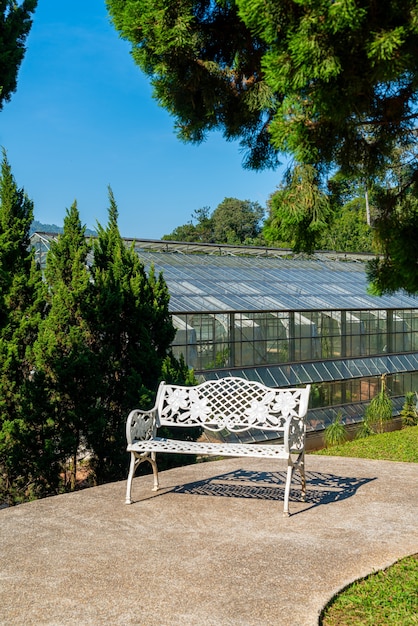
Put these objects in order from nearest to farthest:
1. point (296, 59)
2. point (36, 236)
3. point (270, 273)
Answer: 1. point (296, 59)
2. point (36, 236)
3. point (270, 273)

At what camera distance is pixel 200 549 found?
4398 mm

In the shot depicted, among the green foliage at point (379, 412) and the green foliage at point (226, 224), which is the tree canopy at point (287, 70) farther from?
the green foliage at point (226, 224)

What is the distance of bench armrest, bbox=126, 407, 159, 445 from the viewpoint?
18.1 feet

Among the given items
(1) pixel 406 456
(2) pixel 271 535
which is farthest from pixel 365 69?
(1) pixel 406 456

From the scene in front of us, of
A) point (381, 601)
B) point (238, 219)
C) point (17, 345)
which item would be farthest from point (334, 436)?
point (238, 219)

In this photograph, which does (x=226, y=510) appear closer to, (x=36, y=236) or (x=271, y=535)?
(x=271, y=535)

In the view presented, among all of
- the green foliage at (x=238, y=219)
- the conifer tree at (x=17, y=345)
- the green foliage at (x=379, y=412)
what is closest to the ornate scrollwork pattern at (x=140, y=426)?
the conifer tree at (x=17, y=345)

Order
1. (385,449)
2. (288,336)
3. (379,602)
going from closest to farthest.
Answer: (379,602) → (385,449) → (288,336)

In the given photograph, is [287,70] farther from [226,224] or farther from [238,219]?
[226,224]

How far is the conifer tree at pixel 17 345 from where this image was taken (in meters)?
6.85

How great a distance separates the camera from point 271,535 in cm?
472

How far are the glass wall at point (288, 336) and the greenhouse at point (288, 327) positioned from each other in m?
0.02

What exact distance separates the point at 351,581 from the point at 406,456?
496 cm

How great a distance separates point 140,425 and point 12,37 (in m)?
4.60
